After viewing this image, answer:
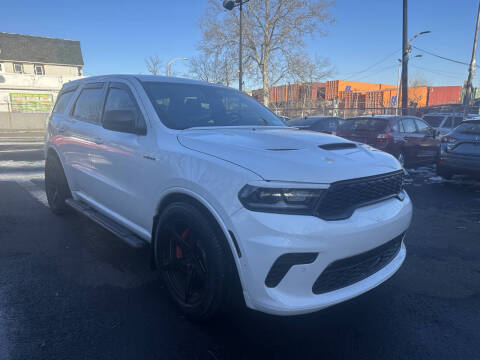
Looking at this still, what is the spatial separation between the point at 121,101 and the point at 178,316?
2.15 m

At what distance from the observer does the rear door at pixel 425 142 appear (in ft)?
31.4

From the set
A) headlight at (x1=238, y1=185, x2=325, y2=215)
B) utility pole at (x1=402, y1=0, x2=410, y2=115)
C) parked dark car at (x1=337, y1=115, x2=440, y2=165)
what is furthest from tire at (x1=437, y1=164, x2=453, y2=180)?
utility pole at (x1=402, y1=0, x2=410, y2=115)

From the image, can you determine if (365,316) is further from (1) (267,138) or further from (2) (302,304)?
(1) (267,138)

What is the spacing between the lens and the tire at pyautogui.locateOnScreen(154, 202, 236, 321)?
2.14 metres

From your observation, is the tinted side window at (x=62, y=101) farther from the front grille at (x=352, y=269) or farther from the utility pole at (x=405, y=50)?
the utility pole at (x=405, y=50)

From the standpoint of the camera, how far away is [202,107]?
3.32 meters

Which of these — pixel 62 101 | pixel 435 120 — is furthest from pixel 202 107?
pixel 435 120

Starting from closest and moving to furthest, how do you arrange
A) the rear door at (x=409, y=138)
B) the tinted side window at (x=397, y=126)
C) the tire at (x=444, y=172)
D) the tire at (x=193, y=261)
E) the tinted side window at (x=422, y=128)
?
1. the tire at (x=193, y=261)
2. the tire at (x=444, y=172)
3. the tinted side window at (x=397, y=126)
4. the rear door at (x=409, y=138)
5. the tinted side window at (x=422, y=128)

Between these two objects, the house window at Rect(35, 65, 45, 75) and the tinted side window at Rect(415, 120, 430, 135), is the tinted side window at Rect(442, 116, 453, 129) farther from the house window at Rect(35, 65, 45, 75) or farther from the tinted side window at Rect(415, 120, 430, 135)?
the house window at Rect(35, 65, 45, 75)

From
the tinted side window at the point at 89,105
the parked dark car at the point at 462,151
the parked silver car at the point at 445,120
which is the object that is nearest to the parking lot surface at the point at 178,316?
the tinted side window at the point at 89,105

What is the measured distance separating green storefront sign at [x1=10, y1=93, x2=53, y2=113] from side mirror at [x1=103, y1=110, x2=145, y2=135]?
31.1m

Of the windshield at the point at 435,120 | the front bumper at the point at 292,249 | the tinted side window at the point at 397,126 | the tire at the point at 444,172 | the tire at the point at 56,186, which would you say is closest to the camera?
the front bumper at the point at 292,249

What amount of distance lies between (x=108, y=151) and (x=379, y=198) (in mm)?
2529

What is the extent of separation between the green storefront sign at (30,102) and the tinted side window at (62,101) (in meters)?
28.5
